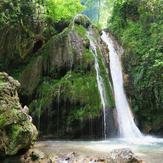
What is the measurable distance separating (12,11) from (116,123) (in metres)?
7.60

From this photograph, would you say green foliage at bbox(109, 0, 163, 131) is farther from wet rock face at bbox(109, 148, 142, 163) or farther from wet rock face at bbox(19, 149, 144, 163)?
wet rock face at bbox(109, 148, 142, 163)

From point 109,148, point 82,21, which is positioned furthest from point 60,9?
point 109,148

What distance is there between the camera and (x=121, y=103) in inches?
778

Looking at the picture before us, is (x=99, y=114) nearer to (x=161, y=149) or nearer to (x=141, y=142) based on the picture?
(x=141, y=142)

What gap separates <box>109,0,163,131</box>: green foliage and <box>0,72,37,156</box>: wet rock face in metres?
9.15

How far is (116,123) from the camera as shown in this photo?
18.3 meters

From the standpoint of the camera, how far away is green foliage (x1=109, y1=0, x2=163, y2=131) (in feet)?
64.2

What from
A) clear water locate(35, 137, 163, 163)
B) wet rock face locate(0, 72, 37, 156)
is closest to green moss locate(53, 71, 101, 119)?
clear water locate(35, 137, 163, 163)

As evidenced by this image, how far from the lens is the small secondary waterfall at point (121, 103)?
18359mm

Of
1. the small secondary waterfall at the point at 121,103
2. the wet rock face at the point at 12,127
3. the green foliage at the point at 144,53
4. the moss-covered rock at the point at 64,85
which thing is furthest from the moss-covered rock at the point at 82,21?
the wet rock face at the point at 12,127

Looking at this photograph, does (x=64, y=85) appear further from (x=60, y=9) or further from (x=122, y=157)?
(x=122, y=157)

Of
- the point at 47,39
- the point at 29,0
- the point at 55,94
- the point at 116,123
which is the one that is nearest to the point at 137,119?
the point at 116,123

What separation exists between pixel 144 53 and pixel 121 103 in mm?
3411

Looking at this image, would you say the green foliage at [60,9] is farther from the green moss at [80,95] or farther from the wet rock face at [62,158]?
the wet rock face at [62,158]
